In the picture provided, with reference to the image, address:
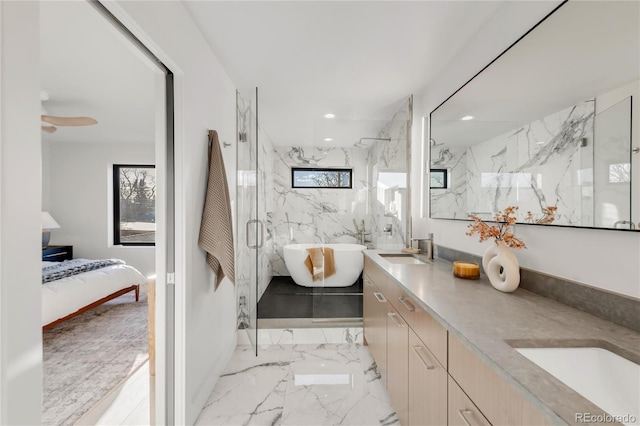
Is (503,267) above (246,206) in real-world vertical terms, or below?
below

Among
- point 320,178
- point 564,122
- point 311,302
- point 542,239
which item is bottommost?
point 311,302

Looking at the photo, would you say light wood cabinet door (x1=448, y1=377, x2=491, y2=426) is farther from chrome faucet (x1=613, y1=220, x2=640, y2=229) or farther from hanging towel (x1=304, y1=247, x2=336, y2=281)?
hanging towel (x1=304, y1=247, x2=336, y2=281)

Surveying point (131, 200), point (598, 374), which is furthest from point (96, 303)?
point (598, 374)

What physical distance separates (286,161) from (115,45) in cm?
279

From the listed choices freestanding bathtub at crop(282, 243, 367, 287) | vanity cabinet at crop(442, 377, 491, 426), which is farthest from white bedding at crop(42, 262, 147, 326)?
vanity cabinet at crop(442, 377, 491, 426)

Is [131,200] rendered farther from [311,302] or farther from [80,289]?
[311,302]

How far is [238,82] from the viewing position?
2393mm

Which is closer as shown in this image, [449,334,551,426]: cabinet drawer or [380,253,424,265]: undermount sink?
[449,334,551,426]: cabinet drawer

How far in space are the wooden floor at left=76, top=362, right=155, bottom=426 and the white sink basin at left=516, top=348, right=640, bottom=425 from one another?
75.3 inches

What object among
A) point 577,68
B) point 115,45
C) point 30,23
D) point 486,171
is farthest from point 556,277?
point 115,45

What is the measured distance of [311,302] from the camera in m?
3.39

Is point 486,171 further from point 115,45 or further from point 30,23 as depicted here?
point 115,45

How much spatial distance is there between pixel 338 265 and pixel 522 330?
107 inches

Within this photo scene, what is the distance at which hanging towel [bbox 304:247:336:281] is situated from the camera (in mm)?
3582
